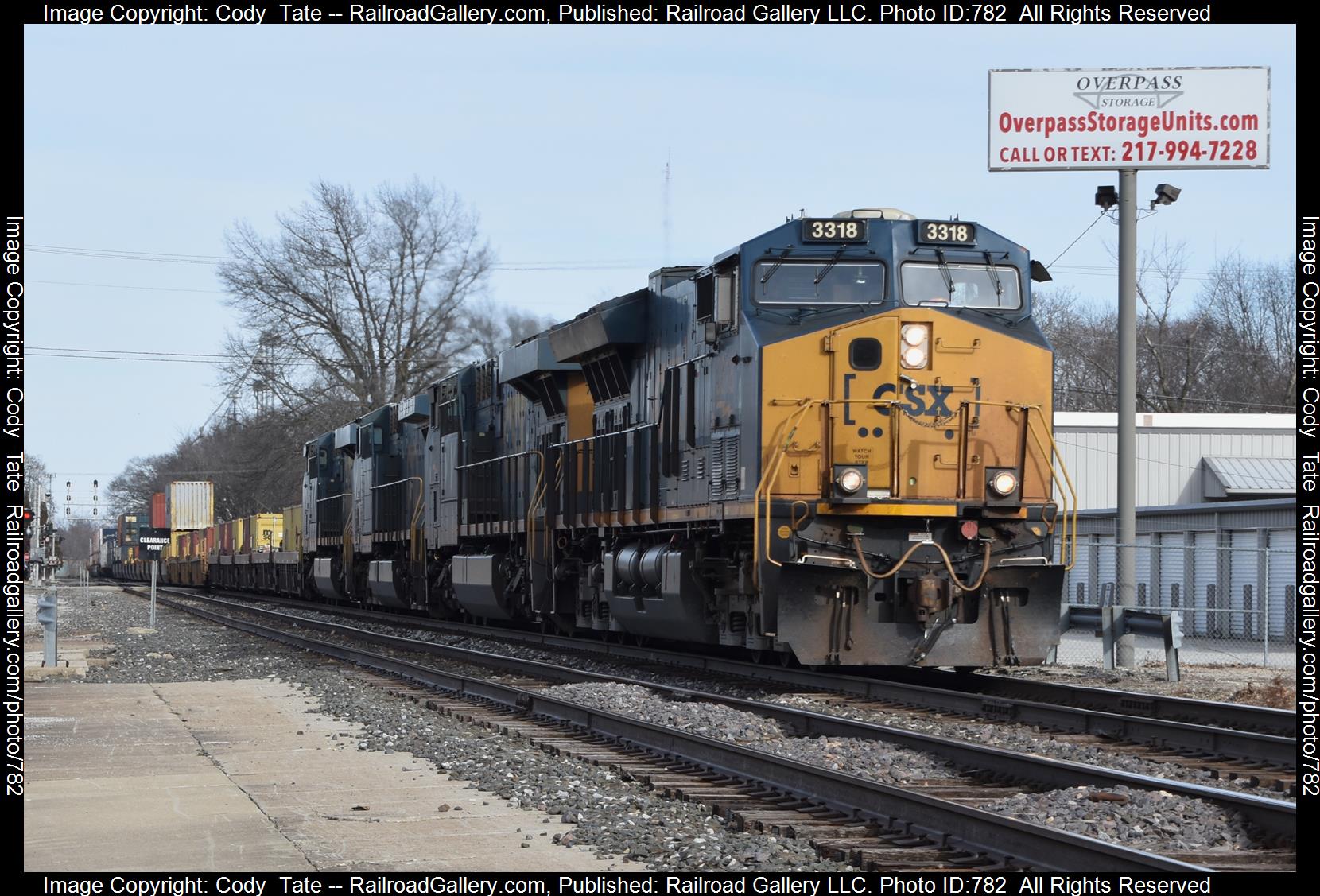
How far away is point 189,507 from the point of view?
6506cm

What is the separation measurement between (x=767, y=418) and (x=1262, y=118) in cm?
997

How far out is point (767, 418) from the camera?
12.4m

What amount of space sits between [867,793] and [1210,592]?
17436 mm

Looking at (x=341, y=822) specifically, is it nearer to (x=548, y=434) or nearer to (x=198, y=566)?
(x=548, y=434)

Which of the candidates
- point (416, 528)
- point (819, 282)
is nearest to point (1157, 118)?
point (819, 282)

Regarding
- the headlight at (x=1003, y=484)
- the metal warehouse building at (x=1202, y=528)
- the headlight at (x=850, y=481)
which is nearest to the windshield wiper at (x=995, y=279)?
the headlight at (x=1003, y=484)

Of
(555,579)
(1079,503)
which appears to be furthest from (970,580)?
(1079,503)

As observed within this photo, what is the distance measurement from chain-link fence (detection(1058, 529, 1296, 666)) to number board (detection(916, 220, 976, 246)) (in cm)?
739

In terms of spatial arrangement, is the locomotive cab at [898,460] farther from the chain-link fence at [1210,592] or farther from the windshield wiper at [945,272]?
the chain-link fence at [1210,592]

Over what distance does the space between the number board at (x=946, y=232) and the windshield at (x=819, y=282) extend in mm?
499

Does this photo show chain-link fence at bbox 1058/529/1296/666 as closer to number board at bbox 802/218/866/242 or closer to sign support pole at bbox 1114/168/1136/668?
sign support pole at bbox 1114/168/1136/668

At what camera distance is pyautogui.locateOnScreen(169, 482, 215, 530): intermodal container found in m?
64.9

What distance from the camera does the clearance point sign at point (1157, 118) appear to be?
61.0 ft

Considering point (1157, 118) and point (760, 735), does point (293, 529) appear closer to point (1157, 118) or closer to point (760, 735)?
point (1157, 118)
